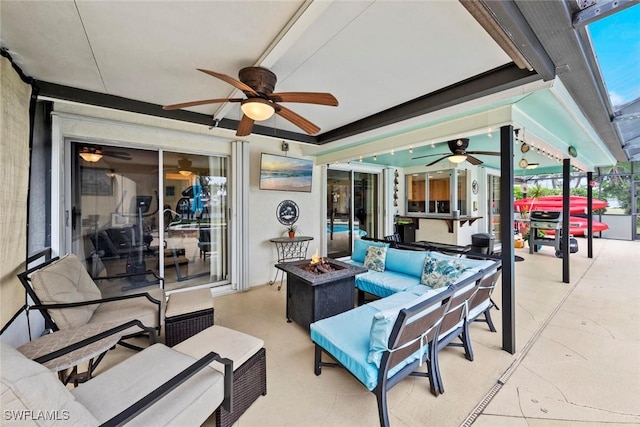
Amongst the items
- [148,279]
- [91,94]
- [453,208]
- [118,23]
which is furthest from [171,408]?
[453,208]

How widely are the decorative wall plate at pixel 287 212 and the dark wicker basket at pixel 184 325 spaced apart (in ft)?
7.93

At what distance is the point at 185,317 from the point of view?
8.10ft

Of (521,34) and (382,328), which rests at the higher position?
(521,34)

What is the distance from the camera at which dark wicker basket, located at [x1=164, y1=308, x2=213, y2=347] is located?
2407 mm

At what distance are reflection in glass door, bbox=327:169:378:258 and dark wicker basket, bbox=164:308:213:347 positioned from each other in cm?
352

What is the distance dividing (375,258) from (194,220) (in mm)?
2979

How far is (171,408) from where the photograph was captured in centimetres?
129

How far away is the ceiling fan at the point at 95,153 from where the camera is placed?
3253mm

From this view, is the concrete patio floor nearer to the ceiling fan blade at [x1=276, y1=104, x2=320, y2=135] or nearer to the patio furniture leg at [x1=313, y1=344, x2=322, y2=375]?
the patio furniture leg at [x1=313, y1=344, x2=322, y2=375]

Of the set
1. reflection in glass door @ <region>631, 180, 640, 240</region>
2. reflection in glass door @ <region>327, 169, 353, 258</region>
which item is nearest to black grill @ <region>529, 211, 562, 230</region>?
reflection in glass door @ <region>327, 169, 353, 258</region>

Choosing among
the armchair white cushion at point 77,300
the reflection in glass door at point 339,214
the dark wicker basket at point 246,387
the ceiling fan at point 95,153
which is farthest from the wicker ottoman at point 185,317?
the reflection in glass door at point 339,214

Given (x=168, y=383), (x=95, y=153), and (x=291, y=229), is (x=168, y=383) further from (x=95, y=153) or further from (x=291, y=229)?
(x=291, y=229)

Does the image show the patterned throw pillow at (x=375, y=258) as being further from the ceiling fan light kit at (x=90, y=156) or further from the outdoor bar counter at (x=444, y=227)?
the ceiling fan light kit at (x=90, y=156)

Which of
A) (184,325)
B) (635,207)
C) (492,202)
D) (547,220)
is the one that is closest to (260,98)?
(184,325)
